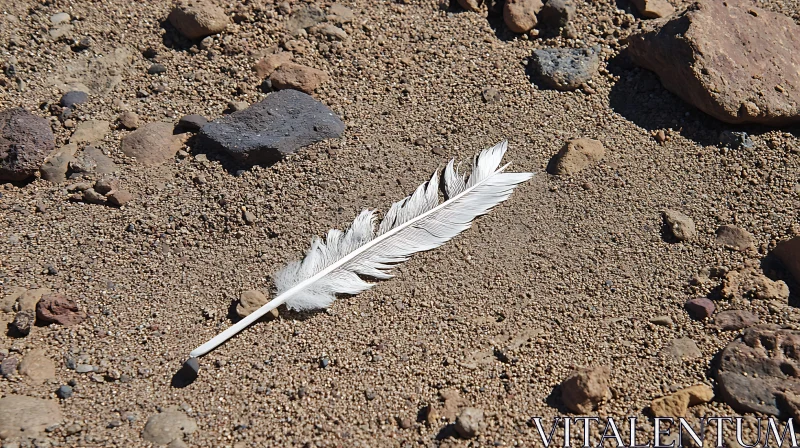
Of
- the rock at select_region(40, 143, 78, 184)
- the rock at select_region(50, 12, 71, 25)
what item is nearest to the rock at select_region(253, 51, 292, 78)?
the rock at select_region(40, 143, 78, 184)

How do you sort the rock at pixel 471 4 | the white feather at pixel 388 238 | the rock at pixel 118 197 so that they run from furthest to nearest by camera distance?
the rock at pixel 471 4, the rock at pixel 118 197, the white feather at pixel 388 238

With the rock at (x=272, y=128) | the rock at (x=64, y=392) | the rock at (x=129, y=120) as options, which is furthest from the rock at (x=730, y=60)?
the rock at (x=64, y=392)

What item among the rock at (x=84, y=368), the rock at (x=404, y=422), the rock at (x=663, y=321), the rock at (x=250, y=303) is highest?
the rock at (x=250, y=303)

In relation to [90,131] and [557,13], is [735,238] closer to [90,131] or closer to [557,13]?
[557,13]

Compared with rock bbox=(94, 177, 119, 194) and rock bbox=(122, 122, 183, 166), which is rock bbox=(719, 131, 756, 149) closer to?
rock bbox=(122, 122, 183, 166)

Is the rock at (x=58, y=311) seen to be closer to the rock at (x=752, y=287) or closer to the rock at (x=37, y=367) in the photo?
the rock at (x=37, y=367)

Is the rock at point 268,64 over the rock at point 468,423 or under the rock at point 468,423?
over

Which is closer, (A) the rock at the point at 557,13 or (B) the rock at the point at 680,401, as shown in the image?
(B) the rock at the point at 680,401

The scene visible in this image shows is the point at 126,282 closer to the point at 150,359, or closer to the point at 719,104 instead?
the point at 150,359
